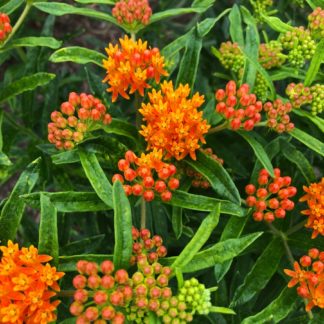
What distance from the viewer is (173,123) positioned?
8.50ft

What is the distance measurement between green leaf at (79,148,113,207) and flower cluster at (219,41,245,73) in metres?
1.28

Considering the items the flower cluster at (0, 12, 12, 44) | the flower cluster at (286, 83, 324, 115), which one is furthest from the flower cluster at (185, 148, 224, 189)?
the flower cluster at (0, 12, 12, 44)

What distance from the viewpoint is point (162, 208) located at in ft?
11.3

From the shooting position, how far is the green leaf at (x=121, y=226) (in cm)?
226

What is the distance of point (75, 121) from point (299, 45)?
5.00 feet

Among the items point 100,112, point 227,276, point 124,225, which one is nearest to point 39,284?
point 124,225

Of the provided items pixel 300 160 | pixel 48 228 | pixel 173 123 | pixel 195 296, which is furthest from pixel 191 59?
pixel 195 296

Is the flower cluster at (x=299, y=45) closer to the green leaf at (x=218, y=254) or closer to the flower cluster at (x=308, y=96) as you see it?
the flower cluster at (x=308, y=96)

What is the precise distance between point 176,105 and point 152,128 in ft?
0.62

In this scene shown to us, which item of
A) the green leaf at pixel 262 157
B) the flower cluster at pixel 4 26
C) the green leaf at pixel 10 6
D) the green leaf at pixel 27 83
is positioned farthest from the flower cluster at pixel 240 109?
the green leaf at pixel 10 6

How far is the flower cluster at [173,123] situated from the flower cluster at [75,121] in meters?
0.27

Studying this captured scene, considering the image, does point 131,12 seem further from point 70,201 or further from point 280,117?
point 70,201

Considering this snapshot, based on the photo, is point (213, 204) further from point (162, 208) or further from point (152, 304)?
point (162, 208)

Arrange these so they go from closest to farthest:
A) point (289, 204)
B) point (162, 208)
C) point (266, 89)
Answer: point (289, 204) → point (266, 89) → point (162, 208)
